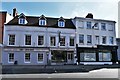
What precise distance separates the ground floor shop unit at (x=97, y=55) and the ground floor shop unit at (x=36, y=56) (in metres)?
1.79

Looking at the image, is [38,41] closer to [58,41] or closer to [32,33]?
[32,33]

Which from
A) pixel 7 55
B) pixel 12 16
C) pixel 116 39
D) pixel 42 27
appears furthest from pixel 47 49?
pixel 116 39

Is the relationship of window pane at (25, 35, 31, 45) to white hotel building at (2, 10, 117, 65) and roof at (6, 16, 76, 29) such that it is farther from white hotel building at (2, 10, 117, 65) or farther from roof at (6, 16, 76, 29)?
roof at (6, 16, 76, 29)

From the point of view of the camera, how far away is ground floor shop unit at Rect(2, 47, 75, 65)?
118ft

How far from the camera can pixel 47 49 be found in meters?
37.4

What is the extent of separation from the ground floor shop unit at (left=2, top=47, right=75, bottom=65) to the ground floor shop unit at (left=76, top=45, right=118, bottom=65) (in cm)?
179

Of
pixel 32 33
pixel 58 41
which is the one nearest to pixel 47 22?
pixel 32 33

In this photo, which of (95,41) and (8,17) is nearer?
(8,17)

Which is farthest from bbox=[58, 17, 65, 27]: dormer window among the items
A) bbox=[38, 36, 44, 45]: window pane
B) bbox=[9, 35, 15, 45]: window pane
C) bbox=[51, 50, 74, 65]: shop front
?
bbox=[9, 35, 15, 45]: window pane

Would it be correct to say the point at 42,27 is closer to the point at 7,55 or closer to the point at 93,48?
the point at 7,55

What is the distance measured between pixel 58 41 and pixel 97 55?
28.3 ft

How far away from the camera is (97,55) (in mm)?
41156

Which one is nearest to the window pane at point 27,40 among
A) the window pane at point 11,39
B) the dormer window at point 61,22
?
the window pane at point 11,39

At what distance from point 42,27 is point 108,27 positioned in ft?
46.1
